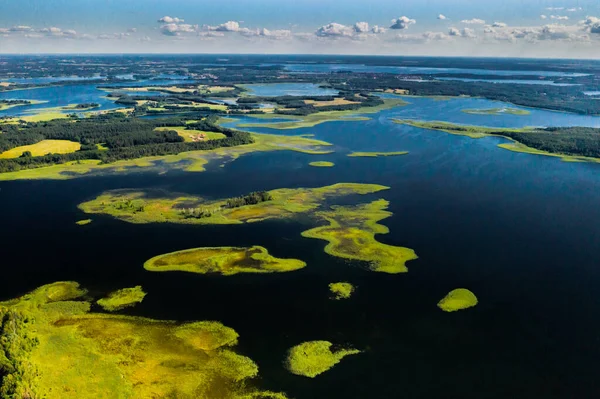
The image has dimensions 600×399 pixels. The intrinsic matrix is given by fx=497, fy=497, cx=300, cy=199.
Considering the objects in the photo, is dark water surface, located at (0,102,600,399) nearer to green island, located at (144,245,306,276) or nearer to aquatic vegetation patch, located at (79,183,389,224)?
green island, located at (144,245,306,276)

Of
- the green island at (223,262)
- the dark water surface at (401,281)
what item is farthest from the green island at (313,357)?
the green island at (223,262)

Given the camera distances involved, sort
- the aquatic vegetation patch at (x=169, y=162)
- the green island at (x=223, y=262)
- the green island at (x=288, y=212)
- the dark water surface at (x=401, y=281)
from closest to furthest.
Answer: the dark water surface at (x=401, y=281) → the green island at (x=223, y=262) → the green island at (x=288, y=212) → the aquatic vegetation patch at (x=169, y=162)

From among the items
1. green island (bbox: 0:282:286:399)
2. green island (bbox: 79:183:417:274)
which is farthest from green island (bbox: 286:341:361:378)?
green island (bbox: 79:183:417:274)

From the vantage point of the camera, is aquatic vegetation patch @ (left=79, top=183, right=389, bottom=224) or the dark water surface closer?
the dark water surface

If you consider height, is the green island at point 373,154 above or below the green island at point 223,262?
above

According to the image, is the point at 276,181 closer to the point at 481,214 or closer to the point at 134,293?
the point at 481,214

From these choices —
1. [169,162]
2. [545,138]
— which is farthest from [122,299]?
[545,138]

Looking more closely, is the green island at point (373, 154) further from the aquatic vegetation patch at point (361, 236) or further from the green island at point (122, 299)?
the green island at point (122, 299)
